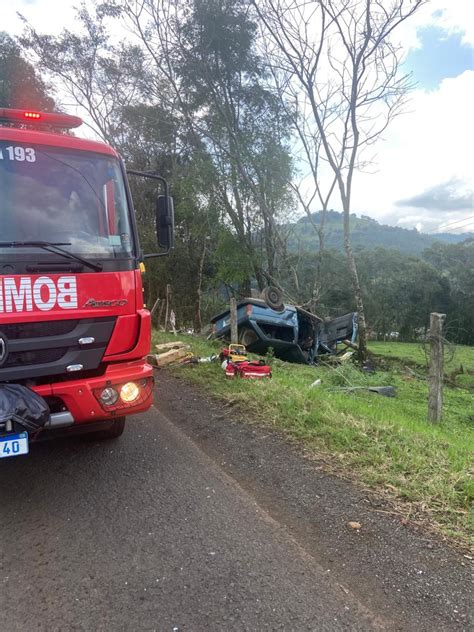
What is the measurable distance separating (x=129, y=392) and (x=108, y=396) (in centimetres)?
18

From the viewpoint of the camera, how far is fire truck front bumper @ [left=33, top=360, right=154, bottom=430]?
120 inches

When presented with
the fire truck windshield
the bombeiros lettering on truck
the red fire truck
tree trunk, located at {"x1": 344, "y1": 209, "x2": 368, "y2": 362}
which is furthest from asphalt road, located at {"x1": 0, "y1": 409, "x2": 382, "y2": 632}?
tree trunk, located at {"x1": 344, "y1": 209, "x2": 368, "y2": 362}

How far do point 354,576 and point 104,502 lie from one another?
176 cm

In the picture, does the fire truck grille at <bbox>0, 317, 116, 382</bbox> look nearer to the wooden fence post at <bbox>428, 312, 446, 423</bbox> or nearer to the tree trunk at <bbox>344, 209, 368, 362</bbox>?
the wooden fence post at <bbox>428, 312, 446, 423</bbox>

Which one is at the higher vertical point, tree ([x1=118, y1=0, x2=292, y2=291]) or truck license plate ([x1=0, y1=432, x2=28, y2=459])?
tree ([x1=118, y1=0, x2=292, y2=291])

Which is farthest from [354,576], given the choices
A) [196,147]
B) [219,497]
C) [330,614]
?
[196,147]

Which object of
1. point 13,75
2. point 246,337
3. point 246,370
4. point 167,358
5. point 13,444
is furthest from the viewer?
point 13,75

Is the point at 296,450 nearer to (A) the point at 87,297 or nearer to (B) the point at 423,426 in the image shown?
(B) the point at 423,426

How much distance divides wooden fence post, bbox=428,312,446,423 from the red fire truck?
11.0 ft

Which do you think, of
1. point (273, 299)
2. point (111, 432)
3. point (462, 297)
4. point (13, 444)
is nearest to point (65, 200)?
point (13, 444)

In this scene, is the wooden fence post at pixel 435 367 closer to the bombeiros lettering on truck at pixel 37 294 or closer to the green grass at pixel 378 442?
the green grass at pixel 378 442

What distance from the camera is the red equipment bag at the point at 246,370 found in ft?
20.9

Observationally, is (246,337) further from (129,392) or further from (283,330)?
(129,392)

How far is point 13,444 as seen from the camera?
2.78 meters
